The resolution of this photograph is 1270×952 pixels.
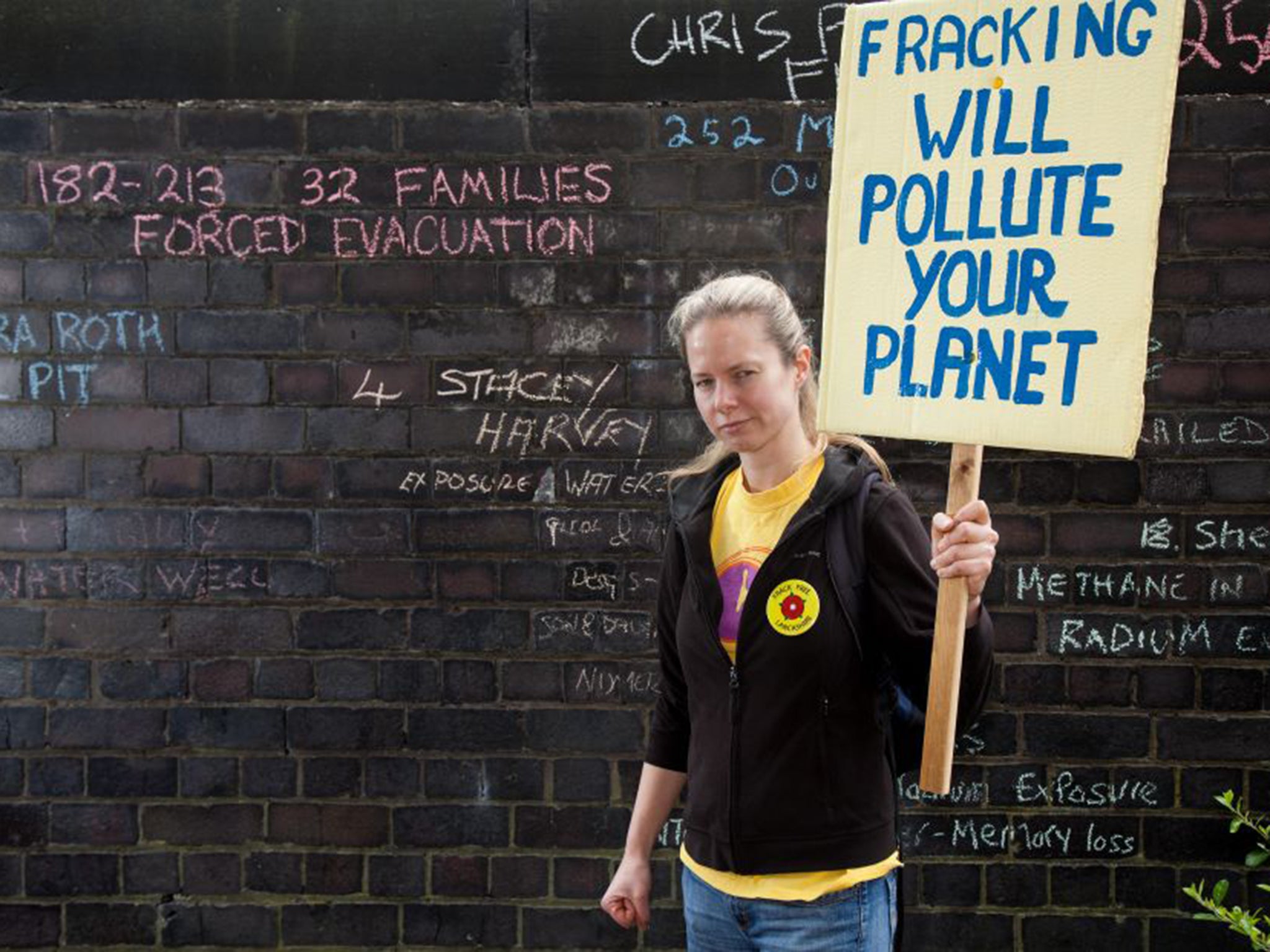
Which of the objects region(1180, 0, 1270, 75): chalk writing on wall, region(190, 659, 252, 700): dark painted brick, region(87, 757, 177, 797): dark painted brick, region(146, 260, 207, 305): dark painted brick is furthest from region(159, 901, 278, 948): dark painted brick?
region(1180, 0, 1270, 75): chalk writing on wall

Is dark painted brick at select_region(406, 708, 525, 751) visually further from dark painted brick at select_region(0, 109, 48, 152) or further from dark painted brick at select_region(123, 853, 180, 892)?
dark painted brick at select_region(0, 109, 48, 152)

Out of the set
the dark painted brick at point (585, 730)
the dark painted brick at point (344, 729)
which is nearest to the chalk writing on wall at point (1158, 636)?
the dark painted brick at point (585, 730)

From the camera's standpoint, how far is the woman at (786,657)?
2219 millimetres

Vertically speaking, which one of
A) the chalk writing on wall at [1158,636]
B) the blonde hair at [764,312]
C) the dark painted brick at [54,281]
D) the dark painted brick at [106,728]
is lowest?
the dark painted brick at [106,728]

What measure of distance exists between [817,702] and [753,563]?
0.27 m

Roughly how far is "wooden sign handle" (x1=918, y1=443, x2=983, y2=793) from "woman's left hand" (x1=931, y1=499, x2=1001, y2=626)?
0.02 m

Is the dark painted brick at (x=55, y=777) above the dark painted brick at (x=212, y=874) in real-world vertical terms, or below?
above

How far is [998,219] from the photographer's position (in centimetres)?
Result: 223

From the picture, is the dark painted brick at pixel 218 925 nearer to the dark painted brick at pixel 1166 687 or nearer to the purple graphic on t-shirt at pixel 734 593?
the purple graphic on t-shirt at pixel 734 593

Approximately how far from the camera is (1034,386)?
217 cm

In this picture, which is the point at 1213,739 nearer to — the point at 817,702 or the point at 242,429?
the point at 817,702

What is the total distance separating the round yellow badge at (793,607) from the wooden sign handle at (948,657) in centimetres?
21

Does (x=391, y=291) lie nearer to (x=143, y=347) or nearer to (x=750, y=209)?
(x=143, y=347)

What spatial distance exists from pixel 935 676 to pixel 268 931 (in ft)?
8.91
